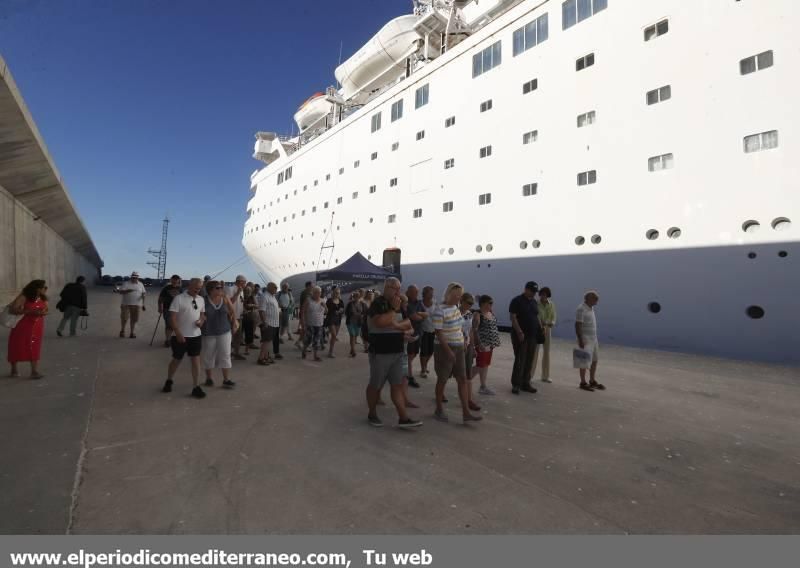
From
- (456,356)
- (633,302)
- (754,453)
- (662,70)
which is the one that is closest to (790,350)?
(633,302)

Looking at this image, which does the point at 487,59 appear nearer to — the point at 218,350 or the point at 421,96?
the point at 421,96

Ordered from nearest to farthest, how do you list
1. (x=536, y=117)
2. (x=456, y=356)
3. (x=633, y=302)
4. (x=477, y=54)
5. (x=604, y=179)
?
(x=456, y=356) → (x=633, y=302) → (x=604, y=179) → (x=536, y=117) → (x=477, y=54)

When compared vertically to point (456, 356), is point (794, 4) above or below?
above

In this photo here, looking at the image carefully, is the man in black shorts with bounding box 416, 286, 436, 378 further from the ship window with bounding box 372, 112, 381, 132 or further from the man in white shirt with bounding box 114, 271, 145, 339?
the ship window with bounding box 372, 112, 381, 132

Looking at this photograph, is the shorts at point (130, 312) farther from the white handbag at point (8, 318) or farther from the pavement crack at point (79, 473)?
the pavement crack at point (79, 473)

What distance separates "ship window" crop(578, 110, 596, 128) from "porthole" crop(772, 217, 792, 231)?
5389mm

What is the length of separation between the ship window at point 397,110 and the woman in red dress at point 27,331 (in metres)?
16.9

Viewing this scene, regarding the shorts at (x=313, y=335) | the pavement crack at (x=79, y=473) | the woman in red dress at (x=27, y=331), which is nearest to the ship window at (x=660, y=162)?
the shorts at (x=313, y=335)

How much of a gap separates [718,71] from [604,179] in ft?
11.1

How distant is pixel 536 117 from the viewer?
13.0 m

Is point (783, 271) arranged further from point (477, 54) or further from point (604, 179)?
point (477, 54)

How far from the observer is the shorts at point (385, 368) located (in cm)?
395

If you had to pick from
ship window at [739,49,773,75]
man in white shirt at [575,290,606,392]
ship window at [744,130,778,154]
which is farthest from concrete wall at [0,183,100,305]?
ship window at [739,49,773,75]

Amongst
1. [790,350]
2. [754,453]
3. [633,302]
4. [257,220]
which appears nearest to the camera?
[754,453]
